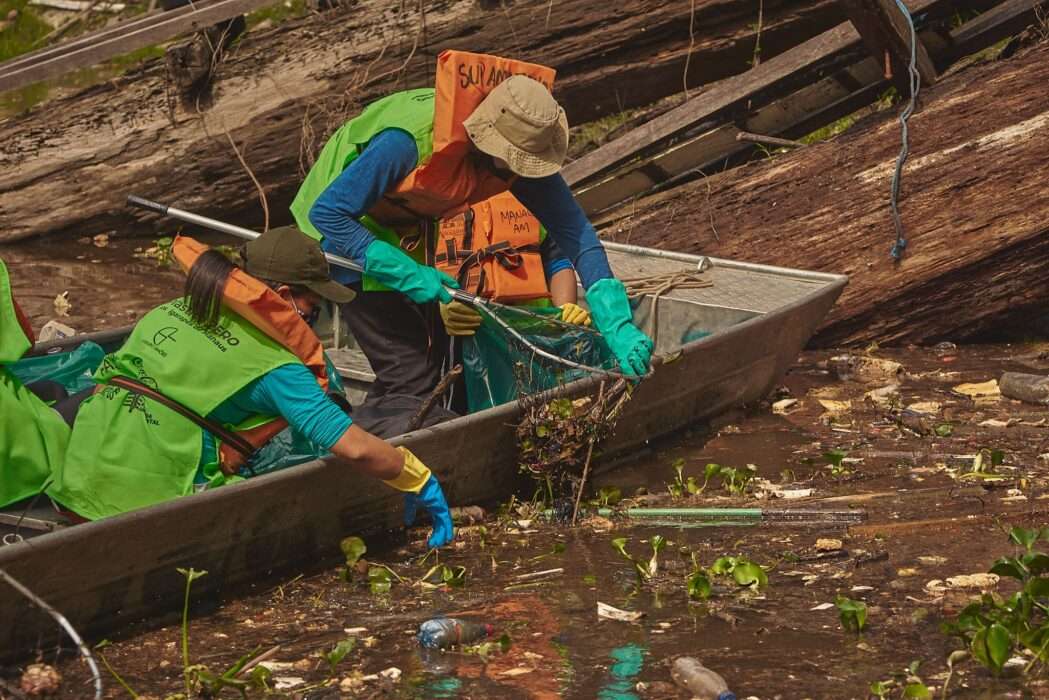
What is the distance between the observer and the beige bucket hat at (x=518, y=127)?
244 inches

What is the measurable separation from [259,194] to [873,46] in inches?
163

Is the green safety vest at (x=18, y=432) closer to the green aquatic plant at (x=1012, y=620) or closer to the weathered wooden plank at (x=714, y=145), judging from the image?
the green aquatic plant at (x=1012, y=620)

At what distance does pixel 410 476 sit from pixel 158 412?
896 millimetres

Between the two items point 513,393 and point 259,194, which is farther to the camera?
point 259,194

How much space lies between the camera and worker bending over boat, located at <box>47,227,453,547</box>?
510cm

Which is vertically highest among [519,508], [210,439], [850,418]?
[210,439]

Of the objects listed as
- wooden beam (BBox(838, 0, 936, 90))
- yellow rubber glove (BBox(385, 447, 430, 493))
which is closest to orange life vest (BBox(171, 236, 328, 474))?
yellow rubber glove (BBox(385, 447, 430, 493))

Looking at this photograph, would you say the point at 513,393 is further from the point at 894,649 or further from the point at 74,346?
the point at 894,649

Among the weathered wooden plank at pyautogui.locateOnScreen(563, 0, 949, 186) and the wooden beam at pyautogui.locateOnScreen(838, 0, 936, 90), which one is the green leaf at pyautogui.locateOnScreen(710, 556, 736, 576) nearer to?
the wooden beam at pyautogui.locateOnScreen(838, 0, 936, 90)

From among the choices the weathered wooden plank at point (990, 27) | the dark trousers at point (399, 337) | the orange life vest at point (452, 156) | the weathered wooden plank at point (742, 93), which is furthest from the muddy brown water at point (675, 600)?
the weathered wooden plank at point (990, 27)

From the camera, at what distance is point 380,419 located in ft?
21.1

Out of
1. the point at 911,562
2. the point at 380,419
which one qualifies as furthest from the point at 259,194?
the point at 911,562

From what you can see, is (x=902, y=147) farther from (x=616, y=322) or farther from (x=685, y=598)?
(x=685, y=598)

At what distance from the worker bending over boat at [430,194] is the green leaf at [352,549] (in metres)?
1.19
